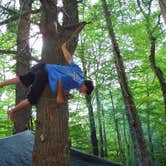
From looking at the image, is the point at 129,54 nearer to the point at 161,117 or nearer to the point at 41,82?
the point at 161,117

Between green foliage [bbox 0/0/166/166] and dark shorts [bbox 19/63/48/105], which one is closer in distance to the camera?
dark shorts [bbox 19/63/48/105]

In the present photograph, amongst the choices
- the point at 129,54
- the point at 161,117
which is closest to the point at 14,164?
the point at 129,54

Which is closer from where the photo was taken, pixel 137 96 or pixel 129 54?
pixel 129 54

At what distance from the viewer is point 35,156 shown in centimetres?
338

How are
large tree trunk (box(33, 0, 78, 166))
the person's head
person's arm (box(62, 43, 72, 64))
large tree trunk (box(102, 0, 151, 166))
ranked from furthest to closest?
1. large tree trunk (box(102, 0, 151, 166))
2. the person's head
3. person's arm (box(62, 43, 72, 64))
4. large tree trunk (box(33, 0, 78, 166))

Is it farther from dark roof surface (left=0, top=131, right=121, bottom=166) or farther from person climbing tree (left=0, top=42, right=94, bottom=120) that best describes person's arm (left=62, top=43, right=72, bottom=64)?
dark roof surface (left=0, top=131, right=121, bottom=166)

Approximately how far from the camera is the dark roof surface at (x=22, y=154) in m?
4.88

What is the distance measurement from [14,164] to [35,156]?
1625mm

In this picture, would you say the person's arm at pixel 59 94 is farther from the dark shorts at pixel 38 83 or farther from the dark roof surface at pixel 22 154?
the dark roof surface at pixel 22 154

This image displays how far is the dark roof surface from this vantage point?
16.0 ft

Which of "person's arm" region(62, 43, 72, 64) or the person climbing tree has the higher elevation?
"person's arm" region(62, 43, 72, 64)

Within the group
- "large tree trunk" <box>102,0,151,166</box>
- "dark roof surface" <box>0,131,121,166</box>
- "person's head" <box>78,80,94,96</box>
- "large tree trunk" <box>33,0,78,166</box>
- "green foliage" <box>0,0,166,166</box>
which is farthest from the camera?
"green foliage" <box>0,0,166,166</box>

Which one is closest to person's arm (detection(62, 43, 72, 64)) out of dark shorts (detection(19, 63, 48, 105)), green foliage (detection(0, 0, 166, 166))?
dark shorts (detection(19, 63, 48, 105))

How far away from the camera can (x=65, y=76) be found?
3.43m
